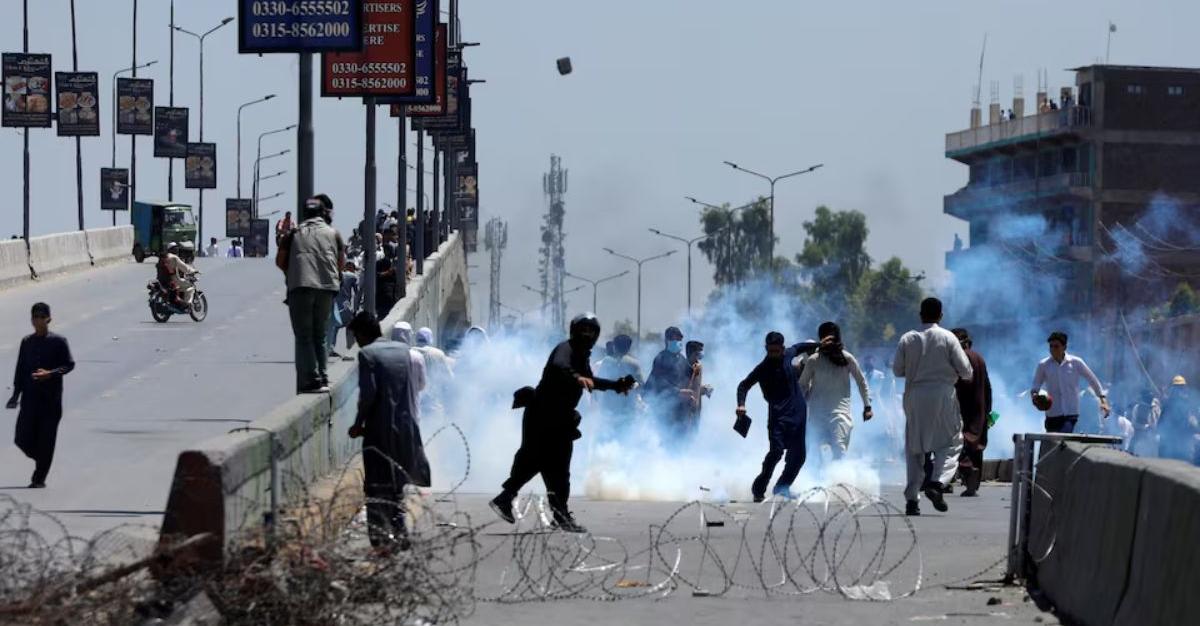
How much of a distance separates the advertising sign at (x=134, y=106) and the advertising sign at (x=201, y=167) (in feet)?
75.9

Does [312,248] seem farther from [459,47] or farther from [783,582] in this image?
[459,47]

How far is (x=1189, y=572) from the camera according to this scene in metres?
8.07

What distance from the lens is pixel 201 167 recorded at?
9844 centimetres

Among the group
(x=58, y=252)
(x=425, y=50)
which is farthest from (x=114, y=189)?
(x=425, y=50)

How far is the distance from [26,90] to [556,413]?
45615mm

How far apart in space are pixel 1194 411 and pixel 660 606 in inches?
857

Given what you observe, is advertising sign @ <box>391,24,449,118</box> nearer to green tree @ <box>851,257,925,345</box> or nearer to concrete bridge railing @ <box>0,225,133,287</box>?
concrete bridge railing @ <box>0,225,133,287</box>

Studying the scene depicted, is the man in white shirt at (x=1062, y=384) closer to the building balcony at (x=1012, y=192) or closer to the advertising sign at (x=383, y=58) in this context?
the advertising sign at (x=383, y=58)

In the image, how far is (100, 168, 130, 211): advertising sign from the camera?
283 ft

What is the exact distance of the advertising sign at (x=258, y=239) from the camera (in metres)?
114

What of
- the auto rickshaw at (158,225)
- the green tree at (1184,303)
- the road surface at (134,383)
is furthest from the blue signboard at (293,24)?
the green tree at (1184,303)

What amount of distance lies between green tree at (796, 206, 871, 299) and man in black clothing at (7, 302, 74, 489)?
149 meters

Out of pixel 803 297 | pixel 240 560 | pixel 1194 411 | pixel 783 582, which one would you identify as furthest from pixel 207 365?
pixel 803 297

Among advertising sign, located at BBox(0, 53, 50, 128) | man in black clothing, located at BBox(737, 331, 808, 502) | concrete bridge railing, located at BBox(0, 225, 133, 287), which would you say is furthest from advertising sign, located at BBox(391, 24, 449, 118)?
man in black clothing, located at BBox(737, 331, 808, 502)
